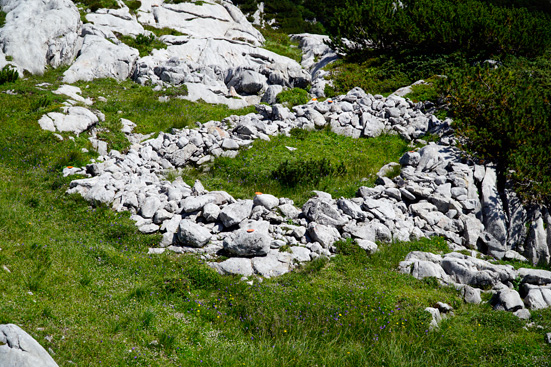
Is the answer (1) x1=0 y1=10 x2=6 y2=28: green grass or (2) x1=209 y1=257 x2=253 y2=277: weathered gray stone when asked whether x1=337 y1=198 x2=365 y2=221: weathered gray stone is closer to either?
(2) x1=209 y1=257 x2=253 y2=277: weathered gray stone

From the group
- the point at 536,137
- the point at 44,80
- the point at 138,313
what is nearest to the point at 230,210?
the point at 138,313

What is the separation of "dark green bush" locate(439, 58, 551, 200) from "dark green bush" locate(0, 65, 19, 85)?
74.0ft

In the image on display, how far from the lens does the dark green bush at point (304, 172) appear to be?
45.1ft

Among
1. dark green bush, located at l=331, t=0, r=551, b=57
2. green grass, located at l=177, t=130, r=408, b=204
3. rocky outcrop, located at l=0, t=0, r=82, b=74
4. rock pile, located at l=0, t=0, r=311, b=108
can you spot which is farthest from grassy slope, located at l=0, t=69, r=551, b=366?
dark green bush, located at l=331, t=0, r=551, b=57

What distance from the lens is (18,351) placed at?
15.9 feet

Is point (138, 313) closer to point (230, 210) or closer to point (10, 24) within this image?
point (230, 210)

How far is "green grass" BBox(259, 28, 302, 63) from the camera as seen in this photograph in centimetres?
3503

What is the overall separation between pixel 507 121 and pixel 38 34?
87.0ft

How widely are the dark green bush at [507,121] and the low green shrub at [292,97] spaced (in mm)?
7495

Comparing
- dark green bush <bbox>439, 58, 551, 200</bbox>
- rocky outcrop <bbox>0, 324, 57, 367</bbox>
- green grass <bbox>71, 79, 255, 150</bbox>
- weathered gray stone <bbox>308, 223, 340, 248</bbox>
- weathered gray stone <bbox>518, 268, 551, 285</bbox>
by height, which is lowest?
green grass <bbox>71, 79, 255, 150</bbox>

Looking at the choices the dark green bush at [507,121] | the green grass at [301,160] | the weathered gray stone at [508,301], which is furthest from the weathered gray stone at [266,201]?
the dark green bush at [507,121]

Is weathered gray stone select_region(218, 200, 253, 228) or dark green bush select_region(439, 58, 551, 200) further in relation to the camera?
dark green bush select_region(439, 58, 551, 200)

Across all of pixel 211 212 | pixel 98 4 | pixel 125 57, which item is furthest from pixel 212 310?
pixel 98 4

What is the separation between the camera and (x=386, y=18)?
25.8 metres
